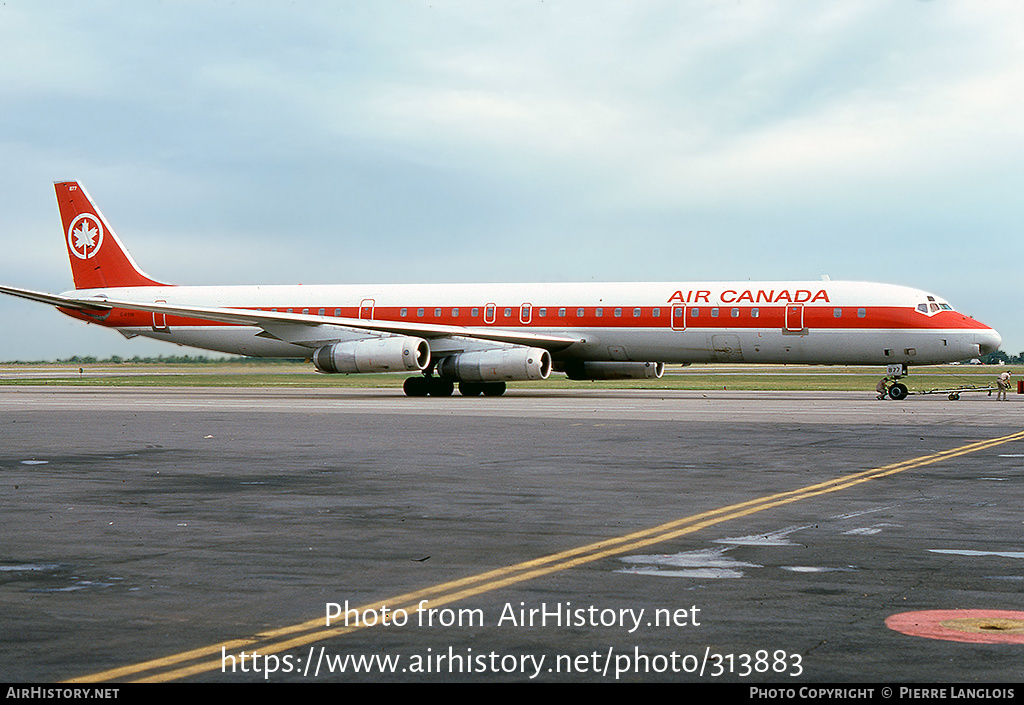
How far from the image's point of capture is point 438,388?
4212 cm

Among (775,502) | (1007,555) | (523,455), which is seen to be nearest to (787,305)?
(523,455)

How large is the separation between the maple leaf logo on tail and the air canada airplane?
13.4 feet

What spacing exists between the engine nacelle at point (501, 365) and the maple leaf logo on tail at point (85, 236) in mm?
20354

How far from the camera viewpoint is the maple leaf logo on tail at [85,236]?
5166cm

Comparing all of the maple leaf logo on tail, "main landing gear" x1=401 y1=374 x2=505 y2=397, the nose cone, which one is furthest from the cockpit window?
the maple leaf logo on tail

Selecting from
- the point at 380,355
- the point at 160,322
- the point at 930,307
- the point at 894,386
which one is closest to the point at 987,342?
the point at 930,307

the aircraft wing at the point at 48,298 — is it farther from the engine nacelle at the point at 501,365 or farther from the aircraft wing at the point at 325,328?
the engine nacelle at the point at 501,365

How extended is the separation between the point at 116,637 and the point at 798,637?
386 cm

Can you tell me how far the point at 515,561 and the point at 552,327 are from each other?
32.6m

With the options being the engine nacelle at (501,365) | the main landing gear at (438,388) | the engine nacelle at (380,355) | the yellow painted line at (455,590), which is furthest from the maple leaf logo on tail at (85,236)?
the yellow painted line at (455,590)

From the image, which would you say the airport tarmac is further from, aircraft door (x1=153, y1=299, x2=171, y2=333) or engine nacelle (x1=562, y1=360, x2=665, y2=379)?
aircraft door (x1=153, y1=299, x2=171, y2=333)

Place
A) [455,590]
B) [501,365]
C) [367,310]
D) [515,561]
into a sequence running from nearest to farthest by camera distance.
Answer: [455,590] → [515,561] → [501,365] → [367,310]

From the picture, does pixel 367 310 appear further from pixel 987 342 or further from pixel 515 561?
pixel 515 561

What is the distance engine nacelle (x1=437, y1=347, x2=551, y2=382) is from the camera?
38.4 m
